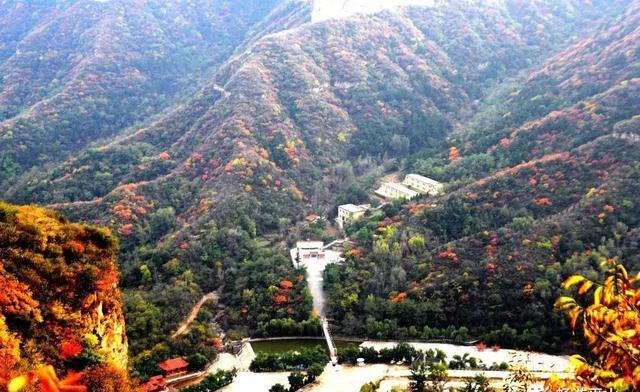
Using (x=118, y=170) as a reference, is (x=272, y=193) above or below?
below

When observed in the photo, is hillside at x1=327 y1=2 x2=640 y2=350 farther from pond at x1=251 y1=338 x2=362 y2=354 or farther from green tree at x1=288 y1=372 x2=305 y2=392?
green tree at x1=288 y1=372 x2=305 y2=392

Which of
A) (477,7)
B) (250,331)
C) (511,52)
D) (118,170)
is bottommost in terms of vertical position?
(250,331)

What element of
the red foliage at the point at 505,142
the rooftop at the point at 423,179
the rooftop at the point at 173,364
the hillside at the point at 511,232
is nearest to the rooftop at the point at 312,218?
the hillside at the point at 511,232

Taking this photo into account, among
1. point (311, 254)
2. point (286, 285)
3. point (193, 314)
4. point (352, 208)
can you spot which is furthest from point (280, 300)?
point (352, 208)

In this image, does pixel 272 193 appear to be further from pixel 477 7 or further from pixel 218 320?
pixel 477 7

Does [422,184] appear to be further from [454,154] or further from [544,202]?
[544,202]

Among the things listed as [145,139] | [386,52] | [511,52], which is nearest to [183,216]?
[145,139]
